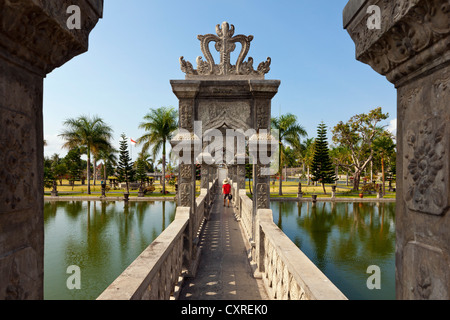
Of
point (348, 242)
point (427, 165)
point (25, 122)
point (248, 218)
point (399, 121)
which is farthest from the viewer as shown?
point (348, 242)

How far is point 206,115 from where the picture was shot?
17.5 feet

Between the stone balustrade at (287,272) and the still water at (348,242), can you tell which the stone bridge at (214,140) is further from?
the still water at (348,242)

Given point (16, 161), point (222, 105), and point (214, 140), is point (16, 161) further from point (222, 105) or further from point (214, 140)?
point (214, 140)

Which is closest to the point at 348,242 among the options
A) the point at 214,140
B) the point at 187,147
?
the point at 214,140

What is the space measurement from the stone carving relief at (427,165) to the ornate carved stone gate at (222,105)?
3741 mm

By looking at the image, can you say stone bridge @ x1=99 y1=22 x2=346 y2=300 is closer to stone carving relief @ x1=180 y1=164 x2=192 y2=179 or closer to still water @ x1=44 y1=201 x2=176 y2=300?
stone carving relief @ x1=180 y1=164 x2=192 y2=179

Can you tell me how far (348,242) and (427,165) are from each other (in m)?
10.3

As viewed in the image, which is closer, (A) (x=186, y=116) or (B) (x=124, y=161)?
(A) (x=186, y=116)

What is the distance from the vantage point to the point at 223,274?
484cm

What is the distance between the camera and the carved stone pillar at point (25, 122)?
1119mm

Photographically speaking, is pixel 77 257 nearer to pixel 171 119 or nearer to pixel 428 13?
pixel 428 13

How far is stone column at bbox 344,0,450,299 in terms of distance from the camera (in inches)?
41.4
